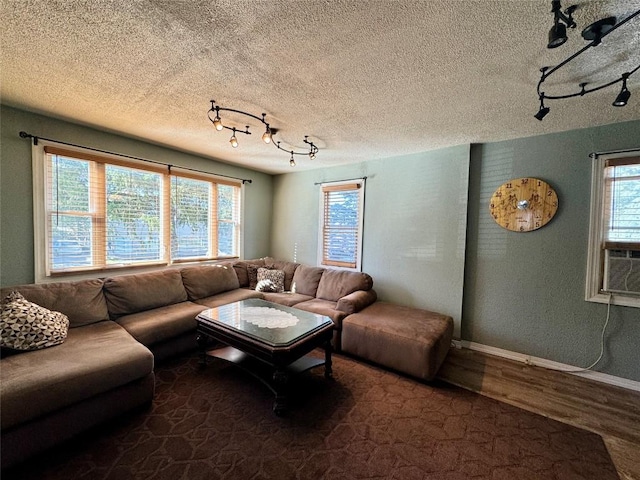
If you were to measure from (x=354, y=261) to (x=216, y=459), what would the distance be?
2.97 meters

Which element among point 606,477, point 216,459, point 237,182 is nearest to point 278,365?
point 216,459

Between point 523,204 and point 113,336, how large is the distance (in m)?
4.28

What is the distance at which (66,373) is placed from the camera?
5.29ft

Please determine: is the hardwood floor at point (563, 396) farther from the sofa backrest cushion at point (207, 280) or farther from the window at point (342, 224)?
the sofa backrest cushion at point (207, 280)

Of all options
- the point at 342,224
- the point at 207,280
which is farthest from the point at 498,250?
the point at 207,280

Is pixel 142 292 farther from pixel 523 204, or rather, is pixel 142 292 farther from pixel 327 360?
pixel 523 204

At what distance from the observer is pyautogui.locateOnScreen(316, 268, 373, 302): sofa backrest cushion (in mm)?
3543

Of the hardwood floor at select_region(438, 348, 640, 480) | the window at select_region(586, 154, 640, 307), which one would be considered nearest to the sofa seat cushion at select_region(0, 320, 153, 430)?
the hardwood floor at select_region(438, 348, 640, 480)

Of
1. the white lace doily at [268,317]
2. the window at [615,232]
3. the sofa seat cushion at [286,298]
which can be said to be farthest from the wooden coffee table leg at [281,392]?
the window at [615,232]

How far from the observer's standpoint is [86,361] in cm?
175

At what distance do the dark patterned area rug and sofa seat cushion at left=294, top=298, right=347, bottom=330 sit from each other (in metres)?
0.77

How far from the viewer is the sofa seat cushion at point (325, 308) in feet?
9.64

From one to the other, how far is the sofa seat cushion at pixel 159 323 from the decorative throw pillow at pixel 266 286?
1022mm

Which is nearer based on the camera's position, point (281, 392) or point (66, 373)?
point (66, 373)
